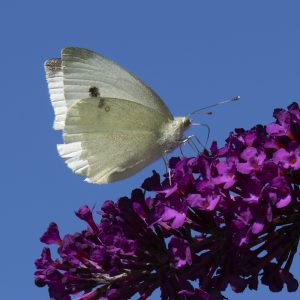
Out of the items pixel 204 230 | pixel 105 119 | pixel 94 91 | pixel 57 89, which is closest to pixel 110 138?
pixel 105 119

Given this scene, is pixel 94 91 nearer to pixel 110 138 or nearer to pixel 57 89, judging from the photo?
pixel 57 89

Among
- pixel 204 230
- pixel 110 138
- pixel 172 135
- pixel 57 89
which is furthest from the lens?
pixel 57 89

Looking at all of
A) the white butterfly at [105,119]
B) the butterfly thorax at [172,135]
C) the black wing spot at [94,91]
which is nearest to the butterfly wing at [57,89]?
the white butterfly at [105,119]

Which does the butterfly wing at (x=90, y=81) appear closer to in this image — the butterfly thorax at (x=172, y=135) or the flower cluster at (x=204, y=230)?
the butterfly thorax at (x=172, y=135)

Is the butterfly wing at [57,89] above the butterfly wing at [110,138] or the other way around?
above

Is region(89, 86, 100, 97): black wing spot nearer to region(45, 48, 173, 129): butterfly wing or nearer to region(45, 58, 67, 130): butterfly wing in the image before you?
region(45, 48, 173, 129): butterfly wing

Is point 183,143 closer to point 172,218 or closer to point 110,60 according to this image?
point 110,60

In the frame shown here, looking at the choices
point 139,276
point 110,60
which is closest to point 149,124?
point 110,60

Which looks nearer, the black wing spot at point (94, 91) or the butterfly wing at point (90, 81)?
the butterfly wing at point (90, 81)
